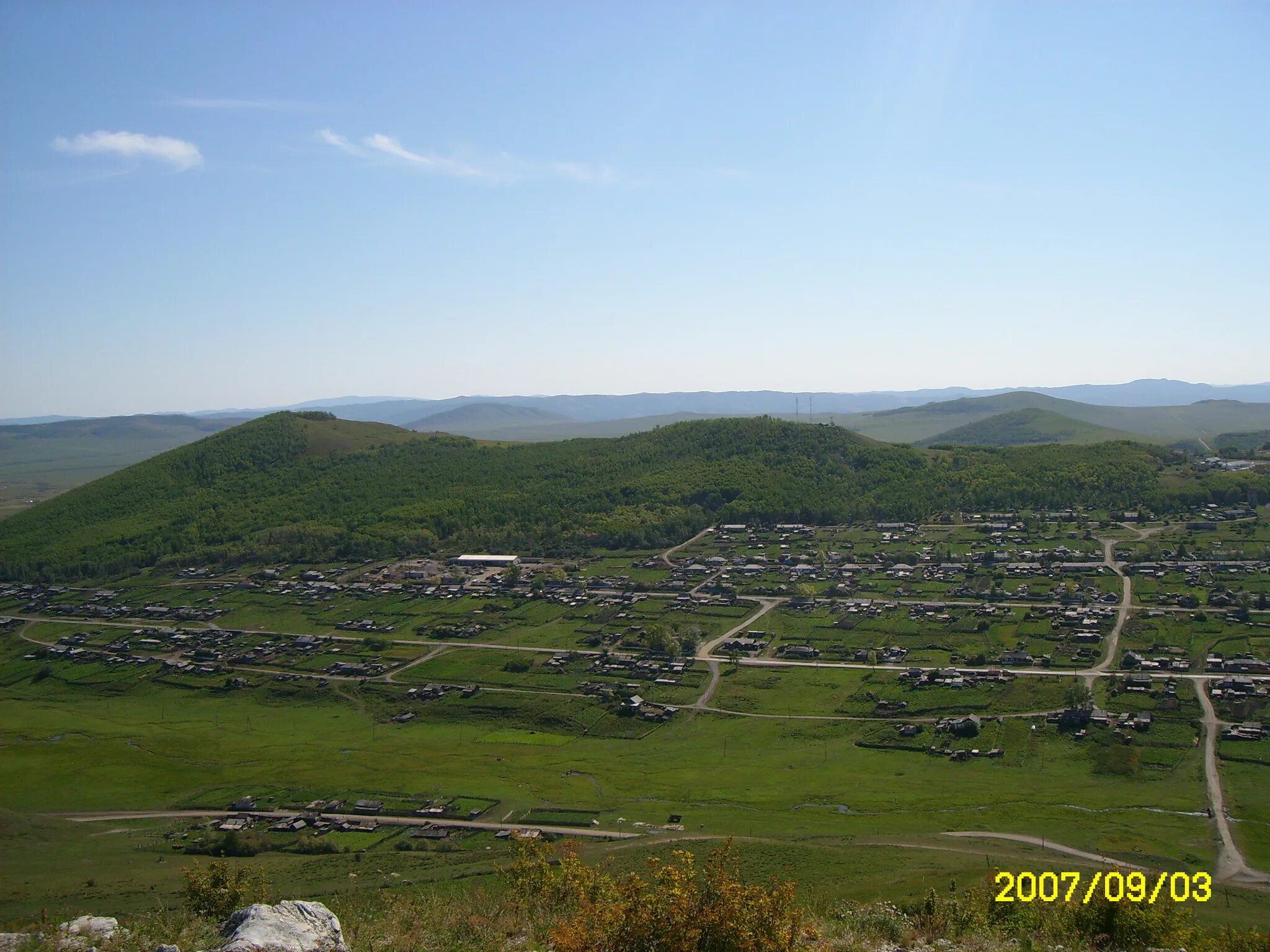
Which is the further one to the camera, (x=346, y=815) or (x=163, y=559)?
(x=163, y=559)

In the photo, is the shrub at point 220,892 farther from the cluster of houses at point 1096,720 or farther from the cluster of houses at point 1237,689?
the cluster of houses at point 1237,689

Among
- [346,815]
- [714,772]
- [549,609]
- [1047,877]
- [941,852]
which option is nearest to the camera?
[1047,877]

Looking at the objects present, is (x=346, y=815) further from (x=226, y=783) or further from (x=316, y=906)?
(x=316, y=906)

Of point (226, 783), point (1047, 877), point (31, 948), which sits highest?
point (31, 948)

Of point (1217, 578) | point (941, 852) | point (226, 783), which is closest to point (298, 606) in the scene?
point (226, 783)

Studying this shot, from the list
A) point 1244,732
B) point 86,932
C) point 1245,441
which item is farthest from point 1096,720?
point 1245,441

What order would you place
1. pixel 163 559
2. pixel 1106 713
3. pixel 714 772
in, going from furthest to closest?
1. pixel 163 559
2. pixel 1106 713
3. pixel 714 772

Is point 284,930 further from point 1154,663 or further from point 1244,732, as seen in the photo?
point 1154,663

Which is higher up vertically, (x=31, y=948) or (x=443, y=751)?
(x=31, y=948)
